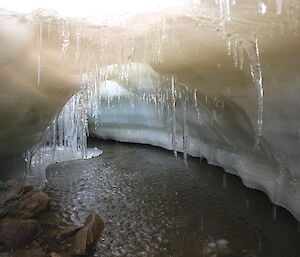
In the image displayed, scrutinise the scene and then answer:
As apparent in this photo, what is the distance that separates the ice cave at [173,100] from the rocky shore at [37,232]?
0.06 feet

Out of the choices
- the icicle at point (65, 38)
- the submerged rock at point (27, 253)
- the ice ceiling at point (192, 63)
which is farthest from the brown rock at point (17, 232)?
the icicle at point (65, 38)

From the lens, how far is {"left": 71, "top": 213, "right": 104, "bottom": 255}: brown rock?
4066 millimetres

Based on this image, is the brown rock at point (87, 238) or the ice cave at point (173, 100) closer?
the ice cave at point (173, 100)

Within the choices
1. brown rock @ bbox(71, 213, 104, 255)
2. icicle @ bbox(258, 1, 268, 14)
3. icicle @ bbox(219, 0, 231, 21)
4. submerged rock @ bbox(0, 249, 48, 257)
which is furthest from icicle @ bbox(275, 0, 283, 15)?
submerged rock @ bbox(0, 249, 48, 257)

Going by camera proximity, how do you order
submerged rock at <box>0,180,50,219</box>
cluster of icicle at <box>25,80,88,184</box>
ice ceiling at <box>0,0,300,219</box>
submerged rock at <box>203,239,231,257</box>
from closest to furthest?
ice ceiling at <box>0,0,300,219</box>, submerged rock at <box>203,239,231,257</box>, submerged rock at <box>0,180,50,219</box>, cluster of icicle at <box>25,80,88,184</box>

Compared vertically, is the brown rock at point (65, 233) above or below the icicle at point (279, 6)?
below

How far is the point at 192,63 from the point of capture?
5488 mm

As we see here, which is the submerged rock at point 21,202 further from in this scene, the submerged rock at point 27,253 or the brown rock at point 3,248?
the submerged rock at point 27,253

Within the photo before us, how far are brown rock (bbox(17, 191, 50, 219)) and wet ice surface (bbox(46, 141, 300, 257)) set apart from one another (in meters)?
0.31

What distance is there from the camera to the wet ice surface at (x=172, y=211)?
4.28 metres

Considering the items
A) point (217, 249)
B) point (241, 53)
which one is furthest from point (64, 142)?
point (241, 53)

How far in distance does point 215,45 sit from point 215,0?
1.27 metres

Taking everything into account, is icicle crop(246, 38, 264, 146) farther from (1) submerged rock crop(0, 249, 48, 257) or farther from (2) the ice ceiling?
(1) submerged rock crop(0, 249, 48, 257)

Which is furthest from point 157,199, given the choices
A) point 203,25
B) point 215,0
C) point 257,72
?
point 215,0
